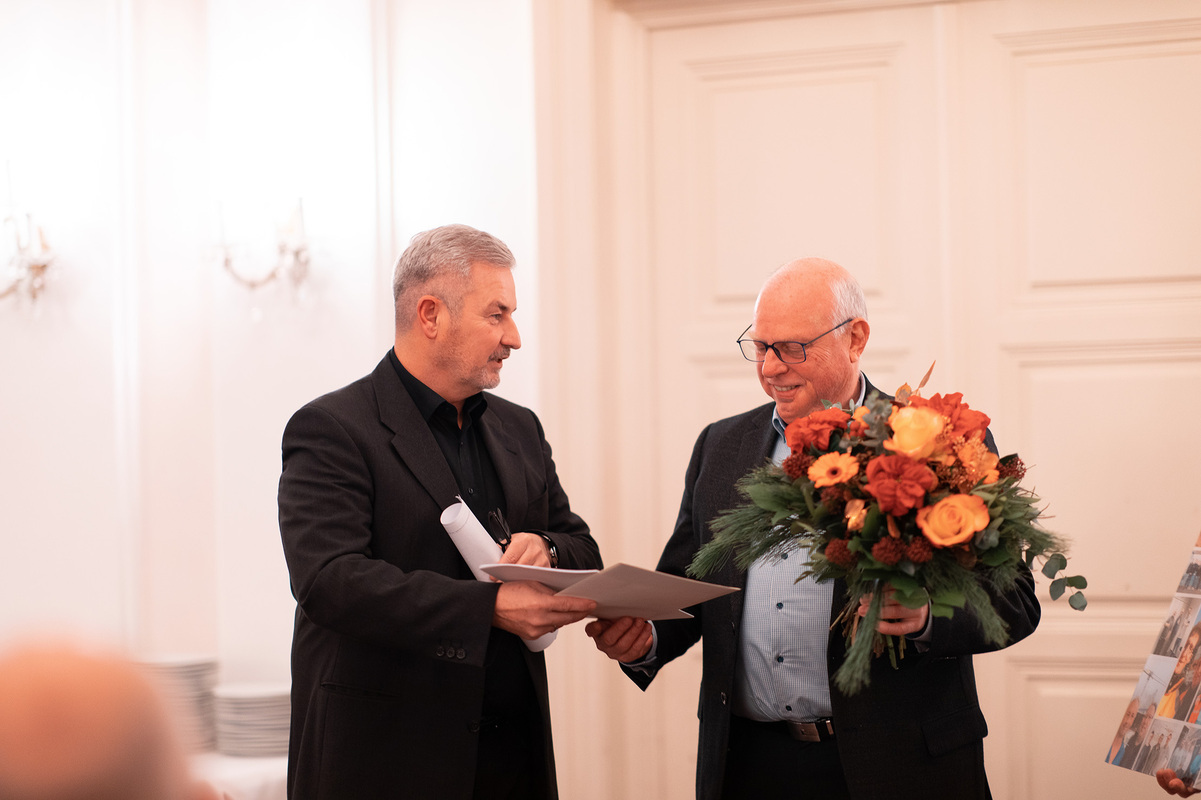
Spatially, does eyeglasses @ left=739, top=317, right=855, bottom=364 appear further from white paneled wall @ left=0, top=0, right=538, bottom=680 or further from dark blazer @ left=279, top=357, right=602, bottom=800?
white paneled wall @ left=0, top=0, right=538, bottom=680

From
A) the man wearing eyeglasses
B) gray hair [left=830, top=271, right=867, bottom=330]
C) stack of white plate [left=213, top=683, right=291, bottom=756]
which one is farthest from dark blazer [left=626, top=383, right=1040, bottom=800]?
stack of white plate [left=213, top=683, right=291, bottom=756]

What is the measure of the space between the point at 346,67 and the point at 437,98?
1.17 ft

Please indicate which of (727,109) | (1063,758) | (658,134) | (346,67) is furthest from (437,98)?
(1063,758)

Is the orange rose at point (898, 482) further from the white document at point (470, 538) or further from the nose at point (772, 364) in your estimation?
the white document at point (470, 538)

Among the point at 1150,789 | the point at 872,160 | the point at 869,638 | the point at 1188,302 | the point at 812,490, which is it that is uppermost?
the point at 872,160

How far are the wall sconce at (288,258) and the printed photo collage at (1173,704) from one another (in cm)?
297

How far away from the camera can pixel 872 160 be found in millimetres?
3746

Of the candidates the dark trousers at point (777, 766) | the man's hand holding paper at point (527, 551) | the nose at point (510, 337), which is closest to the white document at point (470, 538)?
the man's hand holding paper at point (527, 551)

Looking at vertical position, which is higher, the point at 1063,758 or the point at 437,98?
the point at 437,98

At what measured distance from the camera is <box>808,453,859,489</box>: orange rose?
1740 millimetres

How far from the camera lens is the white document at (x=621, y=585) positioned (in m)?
1.95

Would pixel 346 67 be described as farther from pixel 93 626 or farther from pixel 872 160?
pixel 93 626

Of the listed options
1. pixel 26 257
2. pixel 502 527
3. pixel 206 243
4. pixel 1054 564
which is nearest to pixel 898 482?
pixel 1054 564

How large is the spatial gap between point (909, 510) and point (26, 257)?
3497 mm
